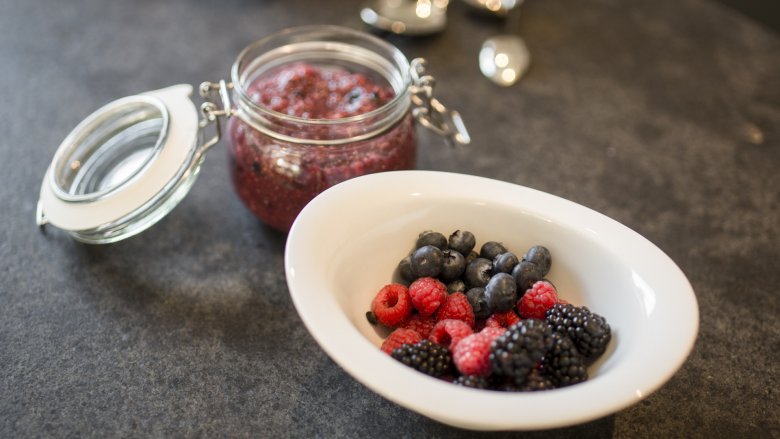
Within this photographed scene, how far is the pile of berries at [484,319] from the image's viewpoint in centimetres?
79

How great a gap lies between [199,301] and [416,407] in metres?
0.54

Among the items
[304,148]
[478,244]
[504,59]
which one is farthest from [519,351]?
[504,59]

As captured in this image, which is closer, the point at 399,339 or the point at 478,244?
the point at 399,339

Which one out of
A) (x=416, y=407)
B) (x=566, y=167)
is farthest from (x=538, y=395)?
(x=566, y=167)

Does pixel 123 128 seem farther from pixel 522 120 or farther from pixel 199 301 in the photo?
pixel 522 120

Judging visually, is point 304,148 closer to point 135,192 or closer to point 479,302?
point 135,192

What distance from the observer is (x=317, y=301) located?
0.80 metres

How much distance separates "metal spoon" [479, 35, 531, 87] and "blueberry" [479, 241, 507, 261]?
798 millimetres

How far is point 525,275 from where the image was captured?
91 cm

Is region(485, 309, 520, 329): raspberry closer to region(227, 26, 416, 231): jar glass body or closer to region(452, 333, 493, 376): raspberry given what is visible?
region(452, 333, 493, 376): raspberry

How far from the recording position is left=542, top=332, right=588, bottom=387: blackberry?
796 mm

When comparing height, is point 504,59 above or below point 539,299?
below

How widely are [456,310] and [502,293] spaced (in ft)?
0.22

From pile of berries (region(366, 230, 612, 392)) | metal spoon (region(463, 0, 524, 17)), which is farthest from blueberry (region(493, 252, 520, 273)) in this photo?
metal spoon (region(463, 0, 524, 17))
